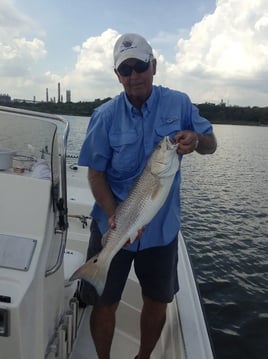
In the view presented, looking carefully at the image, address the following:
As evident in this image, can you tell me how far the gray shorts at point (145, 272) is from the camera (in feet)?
8.51

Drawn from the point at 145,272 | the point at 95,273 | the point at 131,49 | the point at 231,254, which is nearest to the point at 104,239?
the point at 95,273

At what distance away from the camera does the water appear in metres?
5.72

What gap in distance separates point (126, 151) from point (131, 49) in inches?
25.2

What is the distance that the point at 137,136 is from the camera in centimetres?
247

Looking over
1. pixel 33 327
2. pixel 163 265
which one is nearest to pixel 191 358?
pixel 163 265

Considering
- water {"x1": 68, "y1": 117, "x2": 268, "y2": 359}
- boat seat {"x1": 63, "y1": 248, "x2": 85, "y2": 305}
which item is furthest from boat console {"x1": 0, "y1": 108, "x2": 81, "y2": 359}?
water {"x1": 68, "y1": 117, "x2": 268, "y2": 359}

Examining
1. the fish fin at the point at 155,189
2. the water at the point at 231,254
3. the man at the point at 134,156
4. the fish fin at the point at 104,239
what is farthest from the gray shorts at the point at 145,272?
the water at the point at 231,254

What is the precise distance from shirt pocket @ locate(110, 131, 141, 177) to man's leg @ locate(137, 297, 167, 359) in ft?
3.17

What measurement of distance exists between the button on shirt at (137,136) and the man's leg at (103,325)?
19.0 inches

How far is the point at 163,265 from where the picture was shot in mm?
2604

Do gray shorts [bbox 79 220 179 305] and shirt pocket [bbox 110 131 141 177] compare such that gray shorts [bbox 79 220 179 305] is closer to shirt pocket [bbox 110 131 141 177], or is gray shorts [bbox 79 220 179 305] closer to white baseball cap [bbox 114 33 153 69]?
shirt pocket [bbox 110 131 141 177]

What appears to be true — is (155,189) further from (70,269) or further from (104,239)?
(70,269)

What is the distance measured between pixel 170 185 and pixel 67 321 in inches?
49.5

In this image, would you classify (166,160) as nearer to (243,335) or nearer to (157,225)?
(157,225)
